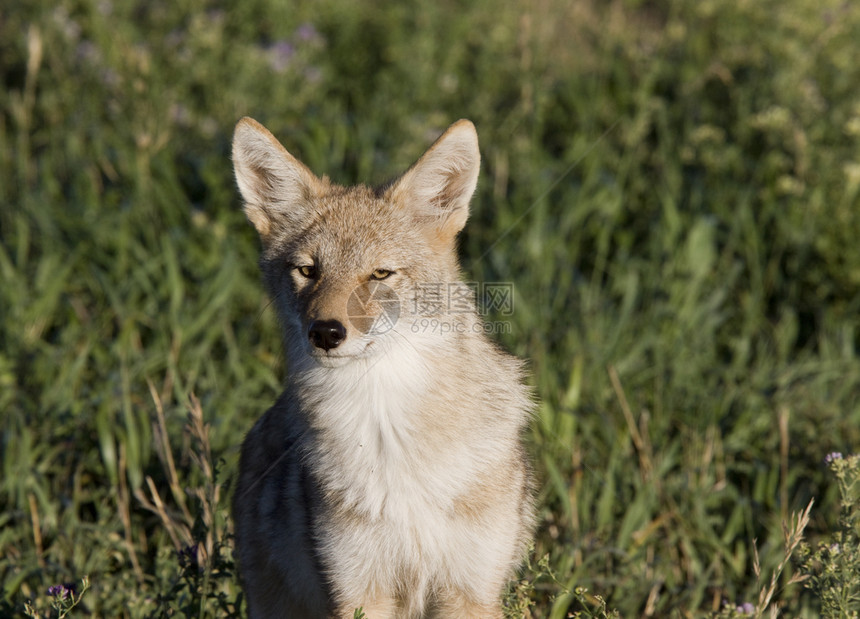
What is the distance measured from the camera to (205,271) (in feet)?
19.4

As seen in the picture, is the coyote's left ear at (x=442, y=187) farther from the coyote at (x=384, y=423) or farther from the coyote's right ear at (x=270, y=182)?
the coyote's right ear at (x=270, y=182)

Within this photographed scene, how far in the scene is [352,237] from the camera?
3.60m

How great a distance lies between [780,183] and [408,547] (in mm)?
4256

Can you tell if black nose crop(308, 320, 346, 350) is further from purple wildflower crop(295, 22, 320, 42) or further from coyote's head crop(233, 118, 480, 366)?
purple wildflower crop(295, 22, 320, 42)

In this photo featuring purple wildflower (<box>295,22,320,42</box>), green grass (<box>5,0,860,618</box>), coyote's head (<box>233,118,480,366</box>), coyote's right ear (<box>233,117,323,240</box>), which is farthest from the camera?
purple wildflower (<box>295,22,320,42</box>)

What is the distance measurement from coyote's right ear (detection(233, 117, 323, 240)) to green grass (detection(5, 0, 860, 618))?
89 centimetres

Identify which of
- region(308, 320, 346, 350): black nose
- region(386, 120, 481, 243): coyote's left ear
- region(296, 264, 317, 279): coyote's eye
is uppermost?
region(386, 120, 481, 243): coyote's left ear

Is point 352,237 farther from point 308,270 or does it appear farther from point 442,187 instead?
point 442,187

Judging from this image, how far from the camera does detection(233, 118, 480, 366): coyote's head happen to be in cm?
332

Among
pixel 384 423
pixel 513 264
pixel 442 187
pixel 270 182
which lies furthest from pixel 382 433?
pixel 513 264

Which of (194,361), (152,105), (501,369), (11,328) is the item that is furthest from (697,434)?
(152,105)

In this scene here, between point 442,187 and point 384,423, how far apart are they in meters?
1.06

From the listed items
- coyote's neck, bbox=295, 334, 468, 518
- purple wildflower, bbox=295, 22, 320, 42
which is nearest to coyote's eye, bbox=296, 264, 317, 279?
coyote's neck, bbox=295, 334, 468, 518

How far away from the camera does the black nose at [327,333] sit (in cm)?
317
